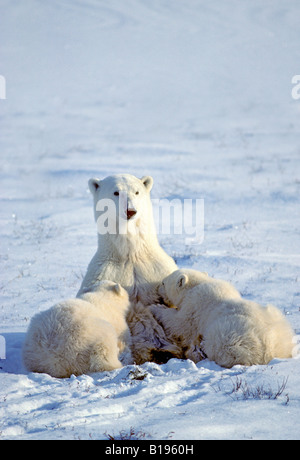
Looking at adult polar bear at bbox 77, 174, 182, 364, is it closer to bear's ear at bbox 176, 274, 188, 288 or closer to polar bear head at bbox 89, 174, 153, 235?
polar bear head at bbox 89, 174, 153, 235

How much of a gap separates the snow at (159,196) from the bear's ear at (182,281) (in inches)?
39.6

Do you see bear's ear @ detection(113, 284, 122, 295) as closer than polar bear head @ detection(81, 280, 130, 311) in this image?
No

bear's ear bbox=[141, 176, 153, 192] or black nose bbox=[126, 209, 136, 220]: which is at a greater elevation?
bear's ear bbox=[141, 176, 153, 192]

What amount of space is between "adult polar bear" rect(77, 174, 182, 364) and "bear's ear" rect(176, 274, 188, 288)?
1.40ft

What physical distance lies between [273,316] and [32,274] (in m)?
4.69

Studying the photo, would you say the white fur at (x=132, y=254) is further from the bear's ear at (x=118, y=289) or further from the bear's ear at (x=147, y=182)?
the bear's ear at (x=118, y=289)

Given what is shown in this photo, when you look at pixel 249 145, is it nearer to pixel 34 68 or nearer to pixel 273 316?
pixel 273 316

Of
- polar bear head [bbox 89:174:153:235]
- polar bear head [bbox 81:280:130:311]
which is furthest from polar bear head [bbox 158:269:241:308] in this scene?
polar bear head [bbox 89:174:153:235]

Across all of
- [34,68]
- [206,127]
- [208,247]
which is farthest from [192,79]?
[208,247]

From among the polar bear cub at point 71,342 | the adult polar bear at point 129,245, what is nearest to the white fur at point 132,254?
the adult polar bear at point 129,245

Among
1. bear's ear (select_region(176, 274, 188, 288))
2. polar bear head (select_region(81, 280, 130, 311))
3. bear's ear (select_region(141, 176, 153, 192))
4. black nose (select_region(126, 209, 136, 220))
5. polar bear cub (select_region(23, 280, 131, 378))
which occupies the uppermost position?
bear's ear (select_region(141, 176, 153, 192))

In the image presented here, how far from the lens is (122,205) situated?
5.61 meters

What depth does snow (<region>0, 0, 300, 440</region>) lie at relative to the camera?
11.3ft

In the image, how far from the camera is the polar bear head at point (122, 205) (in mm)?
5641
